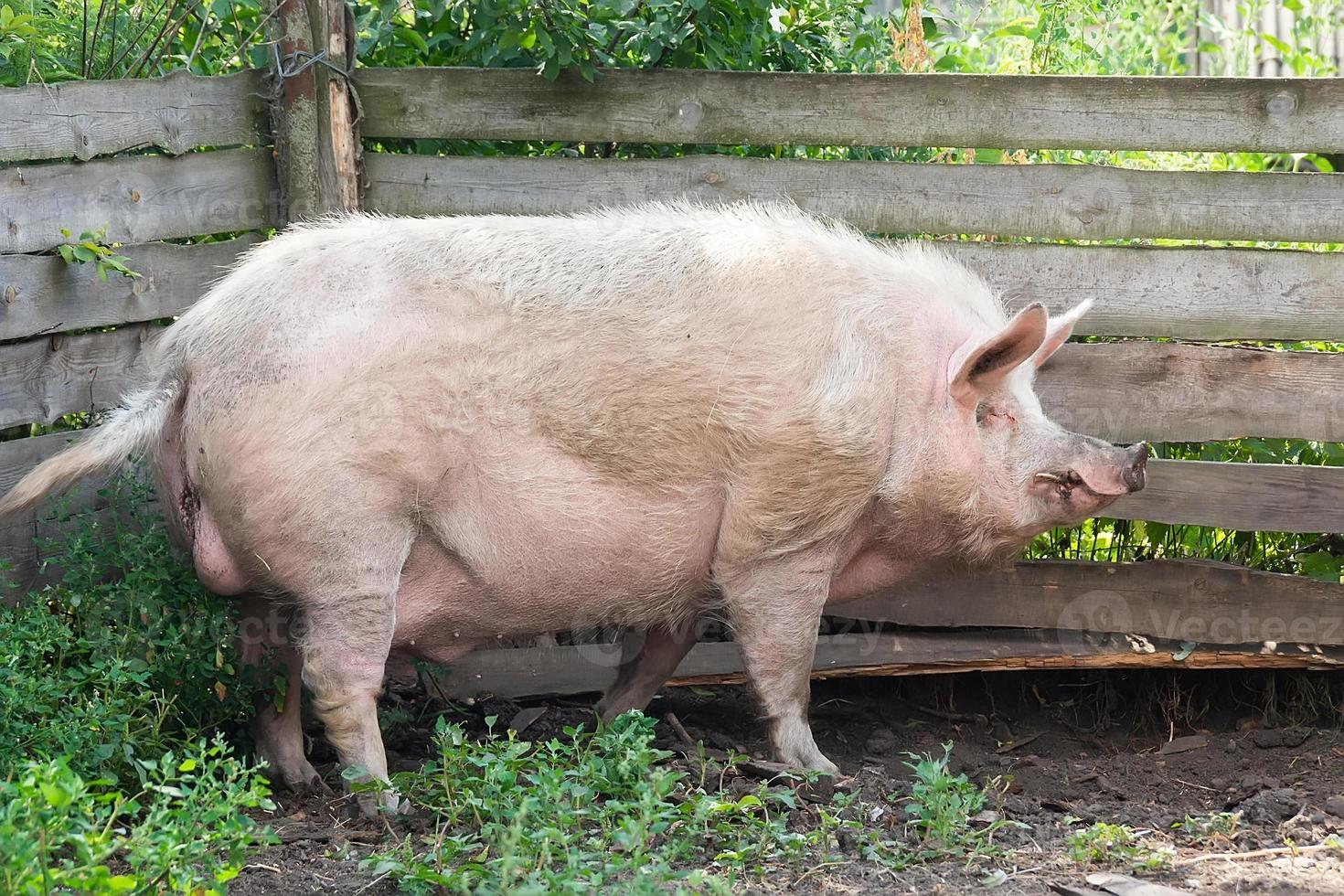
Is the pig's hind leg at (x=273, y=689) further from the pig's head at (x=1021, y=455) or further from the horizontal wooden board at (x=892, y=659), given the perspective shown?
the pig's head at (x=1021, y=455)

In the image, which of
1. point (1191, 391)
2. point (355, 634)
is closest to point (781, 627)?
point (355, 634)

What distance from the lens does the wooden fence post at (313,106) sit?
481cm

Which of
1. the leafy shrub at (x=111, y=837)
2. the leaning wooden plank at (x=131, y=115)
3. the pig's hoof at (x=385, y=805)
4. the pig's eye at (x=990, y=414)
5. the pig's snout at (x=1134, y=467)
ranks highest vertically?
the leaning wooden plank at (x=131, y=115)

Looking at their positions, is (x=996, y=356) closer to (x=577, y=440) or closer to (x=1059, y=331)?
(x=1059, y=331)

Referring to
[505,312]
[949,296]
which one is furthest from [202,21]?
[949,296]

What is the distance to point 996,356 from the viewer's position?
14.2 ft

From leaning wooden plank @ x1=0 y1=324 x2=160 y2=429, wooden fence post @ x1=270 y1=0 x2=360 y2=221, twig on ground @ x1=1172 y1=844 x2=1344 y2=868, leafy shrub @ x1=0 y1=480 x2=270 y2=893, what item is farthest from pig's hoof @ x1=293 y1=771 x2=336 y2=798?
twig on ground @ x1=1172 y1=844 x2=1344 y2=868

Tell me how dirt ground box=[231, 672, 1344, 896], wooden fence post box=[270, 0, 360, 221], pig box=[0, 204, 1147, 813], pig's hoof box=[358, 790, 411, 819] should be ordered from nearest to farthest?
dirt ground box=[231, 672, 1344, 896] → pig's hoof box=[358, 790, 411, 819] → pig box=[0, 204, 1147, 813] → wooden fence post box=[270, 0, 360, 221]

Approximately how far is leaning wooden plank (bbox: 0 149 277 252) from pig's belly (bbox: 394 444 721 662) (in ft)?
4.81

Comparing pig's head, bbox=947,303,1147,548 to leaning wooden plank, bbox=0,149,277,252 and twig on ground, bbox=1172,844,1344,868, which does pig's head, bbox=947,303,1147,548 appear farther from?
leaning wooden plank, bbox=0,149,277,252

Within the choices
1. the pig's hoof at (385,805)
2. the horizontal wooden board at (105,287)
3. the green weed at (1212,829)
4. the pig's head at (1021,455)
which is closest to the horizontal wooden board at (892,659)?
the pig's head at (1021,455)

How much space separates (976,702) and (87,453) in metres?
3.42

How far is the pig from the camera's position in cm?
390

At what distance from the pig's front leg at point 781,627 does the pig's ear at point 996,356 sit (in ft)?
2.25
